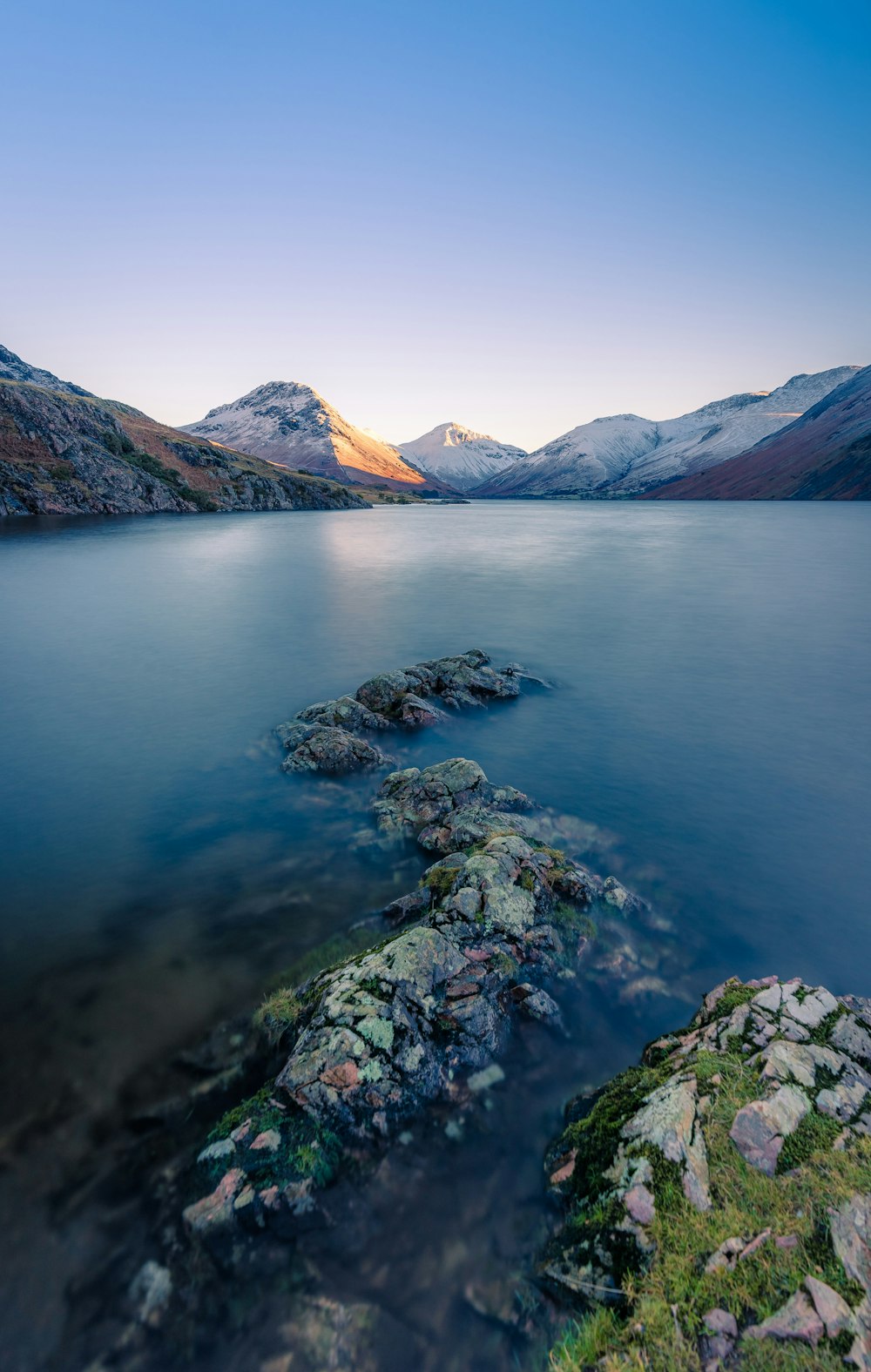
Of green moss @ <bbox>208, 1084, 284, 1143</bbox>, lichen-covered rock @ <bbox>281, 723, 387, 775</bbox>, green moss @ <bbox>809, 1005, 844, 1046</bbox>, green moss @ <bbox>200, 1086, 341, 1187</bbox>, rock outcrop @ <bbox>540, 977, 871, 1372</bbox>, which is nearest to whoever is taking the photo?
rock outcrop @ <bbox>540, 977, 871, 1372</bbox>

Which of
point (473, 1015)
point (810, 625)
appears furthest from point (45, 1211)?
point (810, 625)

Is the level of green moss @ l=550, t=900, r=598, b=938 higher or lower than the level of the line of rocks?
lower

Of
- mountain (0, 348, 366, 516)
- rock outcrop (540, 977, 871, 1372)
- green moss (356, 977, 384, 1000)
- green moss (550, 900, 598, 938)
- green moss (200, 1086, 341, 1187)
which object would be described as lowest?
green moss (550, 900, 598, 938)

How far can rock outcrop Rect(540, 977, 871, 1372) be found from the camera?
445 centimetres

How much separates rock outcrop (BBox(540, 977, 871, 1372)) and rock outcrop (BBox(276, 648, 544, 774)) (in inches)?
478

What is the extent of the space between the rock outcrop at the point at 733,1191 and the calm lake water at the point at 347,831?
3.75 feet

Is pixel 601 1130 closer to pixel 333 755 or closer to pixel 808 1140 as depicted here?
pixel 808 1140

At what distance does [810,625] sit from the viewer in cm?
3644

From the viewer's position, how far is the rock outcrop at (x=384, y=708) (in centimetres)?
1805

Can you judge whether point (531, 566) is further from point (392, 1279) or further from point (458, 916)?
point (392, 1279)

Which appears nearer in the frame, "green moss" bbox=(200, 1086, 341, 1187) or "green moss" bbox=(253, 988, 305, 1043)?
"green moss" bbox=(200, 1086, 341, 1187)

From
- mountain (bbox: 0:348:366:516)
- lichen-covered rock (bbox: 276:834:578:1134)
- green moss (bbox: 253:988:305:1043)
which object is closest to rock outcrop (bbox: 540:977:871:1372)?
lichen-covered rock (bbox: 276:834:578:1134)

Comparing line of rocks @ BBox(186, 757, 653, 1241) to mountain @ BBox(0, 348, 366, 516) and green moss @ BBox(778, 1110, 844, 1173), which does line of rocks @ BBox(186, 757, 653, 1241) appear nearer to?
green moss @ BBox(778, 1110, 844, 1173)

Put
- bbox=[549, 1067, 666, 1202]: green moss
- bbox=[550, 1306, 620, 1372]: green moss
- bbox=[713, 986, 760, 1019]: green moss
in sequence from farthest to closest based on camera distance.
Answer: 1. bbox=[713, 986, 760, 1019]: green moss
2. bbox=[549, 1067, 666, 1202]: green moss
3. bbox=[550, 1306, 620, 1372]: green moss
